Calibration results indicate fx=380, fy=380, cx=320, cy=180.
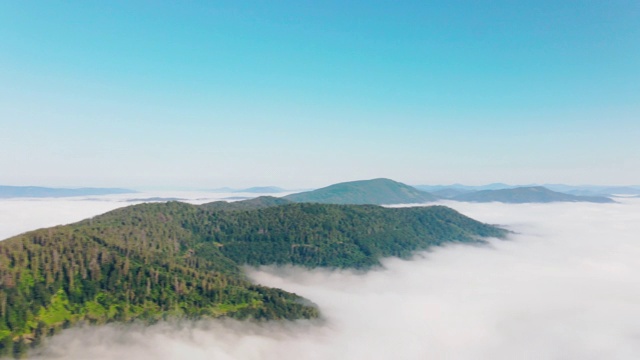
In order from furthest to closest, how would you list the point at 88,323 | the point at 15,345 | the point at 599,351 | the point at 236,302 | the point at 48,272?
the point at 236,302 < the point at 599,351 < the point at 48,272 < the point at 88,323 < the point at 15,345

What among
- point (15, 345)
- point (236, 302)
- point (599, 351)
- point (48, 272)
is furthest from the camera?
point (236, 302)

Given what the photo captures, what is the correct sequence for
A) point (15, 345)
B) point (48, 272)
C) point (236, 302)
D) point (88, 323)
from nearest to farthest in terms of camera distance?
point (15, 345) < point (88, 323) < point (48, 272) < point (236, 302)

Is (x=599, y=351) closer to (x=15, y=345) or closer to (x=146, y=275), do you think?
(x=146, y=275)

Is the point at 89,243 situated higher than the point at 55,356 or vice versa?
the point at 89,243

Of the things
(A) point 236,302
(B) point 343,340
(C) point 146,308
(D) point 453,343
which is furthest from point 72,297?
(D) point 453,343

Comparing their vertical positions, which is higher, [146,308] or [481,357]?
[146,308]

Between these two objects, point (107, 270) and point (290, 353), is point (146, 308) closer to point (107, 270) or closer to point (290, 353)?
point (107, 270)

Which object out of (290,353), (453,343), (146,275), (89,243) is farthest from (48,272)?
(453,343)

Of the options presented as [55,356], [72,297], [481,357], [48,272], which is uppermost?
[48,272]

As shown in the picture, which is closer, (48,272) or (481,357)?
(48,272)
